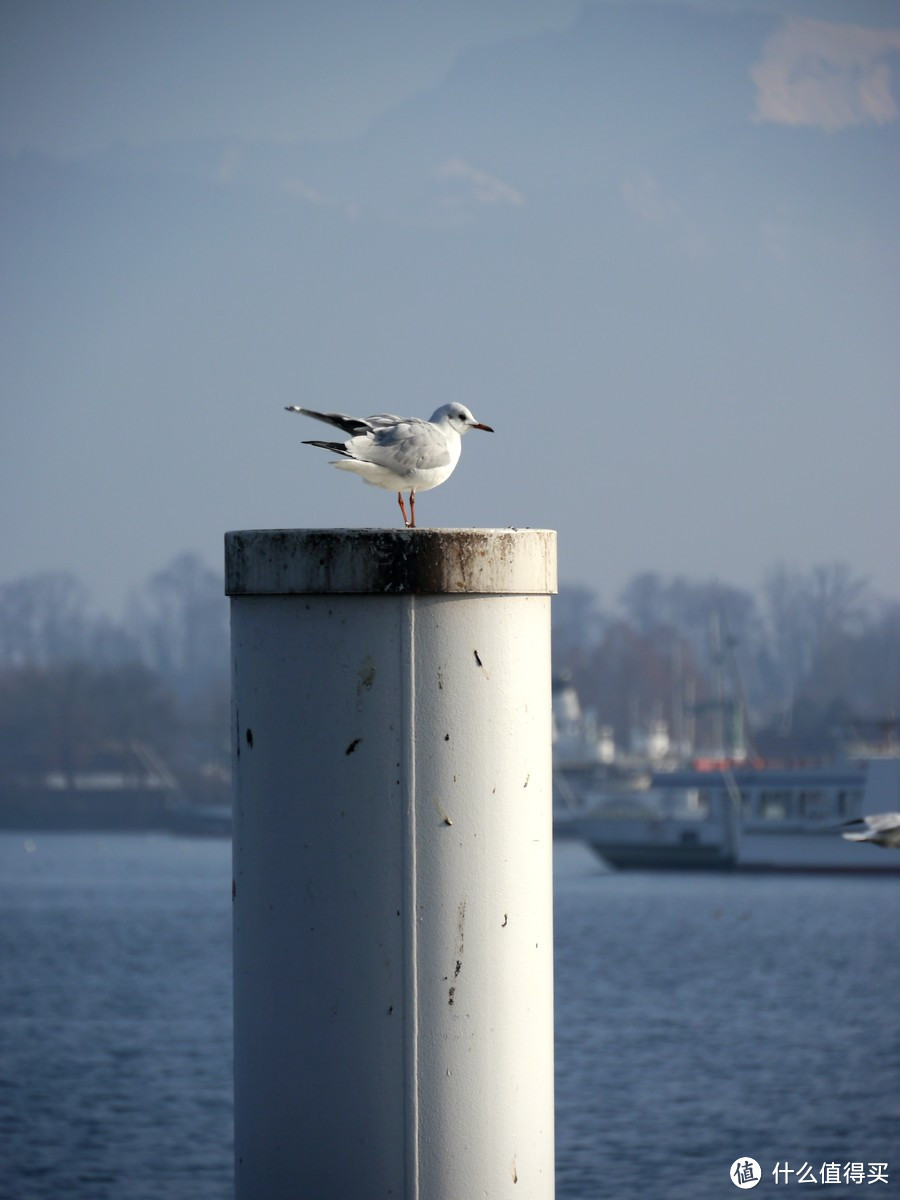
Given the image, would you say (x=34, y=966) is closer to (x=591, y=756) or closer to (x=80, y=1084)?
(x=80, y=1084)

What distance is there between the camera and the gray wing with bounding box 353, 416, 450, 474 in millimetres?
4934

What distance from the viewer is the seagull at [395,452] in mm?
4914

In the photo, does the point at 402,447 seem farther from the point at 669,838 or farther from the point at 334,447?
the point at 669,838

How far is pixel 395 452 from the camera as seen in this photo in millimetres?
4938

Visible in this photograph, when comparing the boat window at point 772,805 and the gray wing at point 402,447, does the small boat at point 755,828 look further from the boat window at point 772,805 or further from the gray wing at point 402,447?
the gray wing at point 402,447

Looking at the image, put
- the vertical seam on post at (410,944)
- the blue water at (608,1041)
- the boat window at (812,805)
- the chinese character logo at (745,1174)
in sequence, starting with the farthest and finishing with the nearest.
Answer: the boat window at (812,805) → the blue water at (608,1041) → the chinese character logo at (745,1174) → the vertical seam on post at (410,944)

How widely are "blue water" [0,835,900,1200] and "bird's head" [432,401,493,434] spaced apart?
17748mm

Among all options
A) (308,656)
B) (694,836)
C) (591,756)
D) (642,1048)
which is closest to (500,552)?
(308,656)

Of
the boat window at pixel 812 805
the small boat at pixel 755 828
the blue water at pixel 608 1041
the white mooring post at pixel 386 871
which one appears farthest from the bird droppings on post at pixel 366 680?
the boat window at pixel 812 805

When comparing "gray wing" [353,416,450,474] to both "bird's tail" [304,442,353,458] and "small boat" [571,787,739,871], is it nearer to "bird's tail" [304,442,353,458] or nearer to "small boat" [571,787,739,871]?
"bird's tail" [304,442,353,458]

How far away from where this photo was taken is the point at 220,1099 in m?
29.0

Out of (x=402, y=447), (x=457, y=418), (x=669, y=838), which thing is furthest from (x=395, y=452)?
(x=669, y=838)

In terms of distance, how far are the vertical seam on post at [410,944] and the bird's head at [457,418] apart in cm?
196

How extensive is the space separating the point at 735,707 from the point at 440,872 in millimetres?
96334
